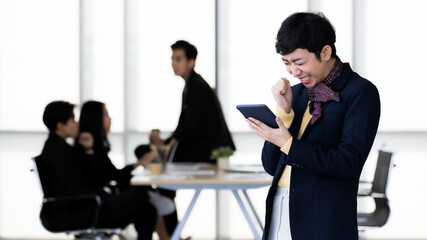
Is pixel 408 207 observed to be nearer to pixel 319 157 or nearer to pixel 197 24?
pixel 197 24

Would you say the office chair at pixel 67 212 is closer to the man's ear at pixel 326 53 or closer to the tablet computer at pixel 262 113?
the tablet computer at pixel 262 113

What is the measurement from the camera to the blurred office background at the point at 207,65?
6.86 m

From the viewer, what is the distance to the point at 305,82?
6.89 ft

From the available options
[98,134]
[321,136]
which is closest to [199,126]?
[98,134]

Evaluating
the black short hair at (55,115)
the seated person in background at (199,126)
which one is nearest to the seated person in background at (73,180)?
the black short hair at (55,115)

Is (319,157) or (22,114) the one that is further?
(22,114)

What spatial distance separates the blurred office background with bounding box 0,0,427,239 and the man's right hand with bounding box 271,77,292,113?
4.83 meters

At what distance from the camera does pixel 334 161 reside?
1962mm

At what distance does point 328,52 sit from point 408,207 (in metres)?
5.20

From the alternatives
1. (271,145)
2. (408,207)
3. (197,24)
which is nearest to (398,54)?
(408,207)

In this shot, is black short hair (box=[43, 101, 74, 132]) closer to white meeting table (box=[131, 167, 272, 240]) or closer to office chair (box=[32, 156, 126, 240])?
office chair (box=[32, 156, 126, 240])

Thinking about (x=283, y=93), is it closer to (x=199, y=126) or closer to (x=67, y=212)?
(x=67, y=212)

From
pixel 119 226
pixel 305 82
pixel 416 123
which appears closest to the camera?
pixel 305 82

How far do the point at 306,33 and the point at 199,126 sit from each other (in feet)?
11.3
